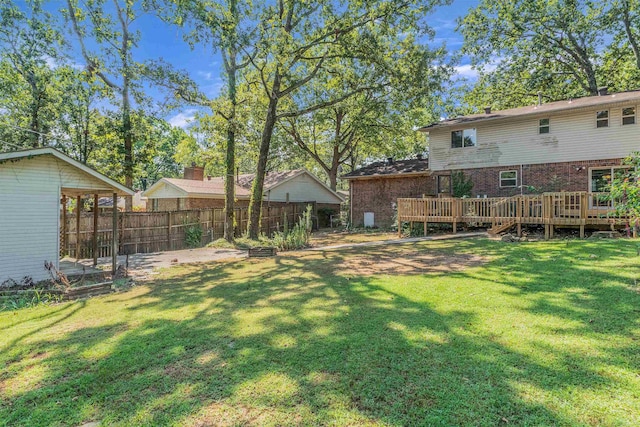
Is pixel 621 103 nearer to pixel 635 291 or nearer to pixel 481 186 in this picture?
pixel 481 186

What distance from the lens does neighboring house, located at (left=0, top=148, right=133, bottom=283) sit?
8.38 meters

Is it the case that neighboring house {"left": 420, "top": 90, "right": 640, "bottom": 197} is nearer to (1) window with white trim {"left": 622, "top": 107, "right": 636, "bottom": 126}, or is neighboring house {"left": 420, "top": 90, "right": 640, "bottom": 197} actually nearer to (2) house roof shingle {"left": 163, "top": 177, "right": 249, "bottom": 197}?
(1) window with white trim {"left": 622, "top": 107, "right": 636, "bottom": 126}

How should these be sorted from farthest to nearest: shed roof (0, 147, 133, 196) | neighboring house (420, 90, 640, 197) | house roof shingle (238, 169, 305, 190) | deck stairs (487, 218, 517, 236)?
house roof shingle (238, 169, 305, 190) < neighboring house (420, 90, 640, 197) < deck stairs (487, 218, 517, 236) < shed roof (0, 147, 133, 196)

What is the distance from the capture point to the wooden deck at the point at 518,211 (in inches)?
457

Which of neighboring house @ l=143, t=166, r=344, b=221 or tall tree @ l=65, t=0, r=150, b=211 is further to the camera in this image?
neighboring house @ l=143, t=166, r=344, b=221

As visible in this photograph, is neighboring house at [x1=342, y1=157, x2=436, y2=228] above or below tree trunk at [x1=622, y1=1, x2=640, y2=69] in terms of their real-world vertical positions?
below

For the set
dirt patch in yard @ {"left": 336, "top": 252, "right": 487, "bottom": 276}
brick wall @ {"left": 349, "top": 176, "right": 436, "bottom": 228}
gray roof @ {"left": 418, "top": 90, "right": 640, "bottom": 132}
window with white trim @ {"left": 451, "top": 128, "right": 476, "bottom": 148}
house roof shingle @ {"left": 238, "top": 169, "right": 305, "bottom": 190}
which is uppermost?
gray roof @ {"left": 418, "top": 90, "right": 640, "bottom": 132}

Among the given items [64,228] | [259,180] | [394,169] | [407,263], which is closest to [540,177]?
[394,169]

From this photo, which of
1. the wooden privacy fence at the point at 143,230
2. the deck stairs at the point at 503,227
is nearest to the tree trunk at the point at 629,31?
the deck stairs at the point at 503,227

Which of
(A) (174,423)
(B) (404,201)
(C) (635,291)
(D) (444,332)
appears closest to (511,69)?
(B) (404,201)

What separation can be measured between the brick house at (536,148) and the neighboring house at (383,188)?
8 centimetres

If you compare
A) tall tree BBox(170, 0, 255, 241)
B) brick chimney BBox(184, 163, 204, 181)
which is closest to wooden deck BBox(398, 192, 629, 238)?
tall tree BBox(170, 0, 255, 241)

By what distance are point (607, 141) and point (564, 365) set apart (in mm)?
15862

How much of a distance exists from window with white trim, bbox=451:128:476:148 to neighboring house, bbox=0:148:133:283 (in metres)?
16.4
